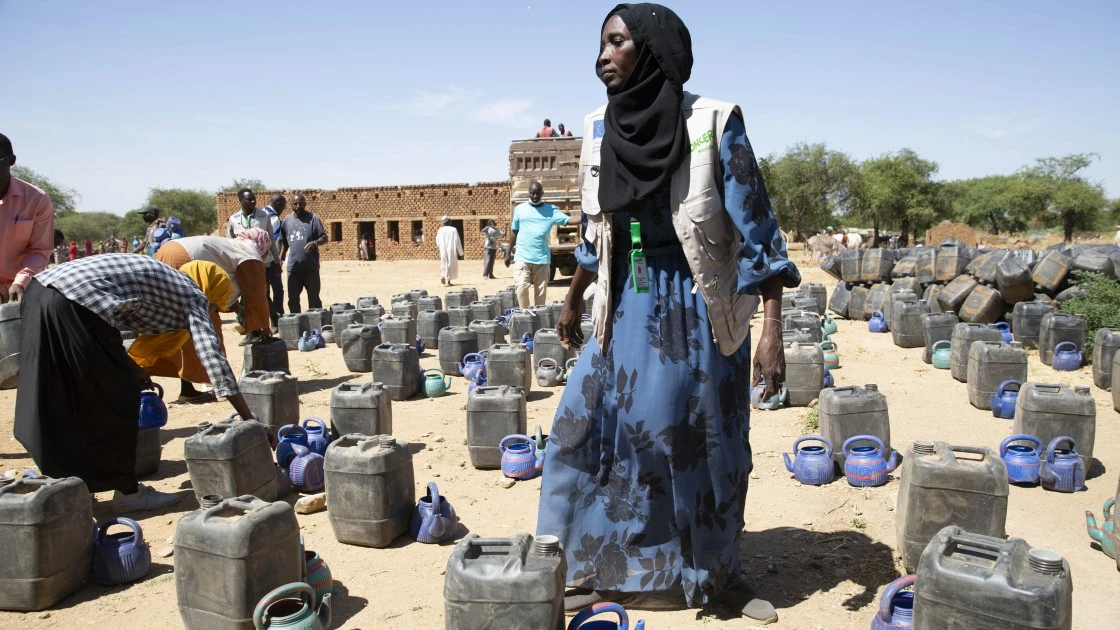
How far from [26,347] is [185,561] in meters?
1.82

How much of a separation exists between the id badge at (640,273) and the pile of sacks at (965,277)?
7886 mm

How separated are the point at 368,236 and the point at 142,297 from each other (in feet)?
100

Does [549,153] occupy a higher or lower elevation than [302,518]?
higher

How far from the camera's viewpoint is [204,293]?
566 centimetres

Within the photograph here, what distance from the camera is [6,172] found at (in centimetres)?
476

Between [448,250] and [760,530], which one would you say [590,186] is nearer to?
[760,530]

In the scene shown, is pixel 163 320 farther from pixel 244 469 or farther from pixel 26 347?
pixel 244 469

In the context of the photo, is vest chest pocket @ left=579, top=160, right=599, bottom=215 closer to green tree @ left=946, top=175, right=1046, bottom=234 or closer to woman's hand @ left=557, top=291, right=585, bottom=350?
woman's hand @ left=557, top=291, right=585, bottom=350

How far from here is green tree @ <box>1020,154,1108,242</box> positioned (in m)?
40.0

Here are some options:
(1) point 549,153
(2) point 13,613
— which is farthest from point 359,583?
(1) point 549,153

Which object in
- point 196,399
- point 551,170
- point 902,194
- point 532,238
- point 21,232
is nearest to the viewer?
point 21,232

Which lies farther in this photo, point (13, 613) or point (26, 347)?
point (26, 347)

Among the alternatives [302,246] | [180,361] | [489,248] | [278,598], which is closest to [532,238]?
[302,246]

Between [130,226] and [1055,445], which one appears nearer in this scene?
A: [1055,445]
